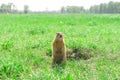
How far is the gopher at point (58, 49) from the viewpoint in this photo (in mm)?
4723

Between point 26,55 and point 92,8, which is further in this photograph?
point 92,8

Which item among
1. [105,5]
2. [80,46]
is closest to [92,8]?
[105,5]

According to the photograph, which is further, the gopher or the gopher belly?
the gopher belly

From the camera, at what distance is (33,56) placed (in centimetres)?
546

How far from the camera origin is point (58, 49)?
188 inches

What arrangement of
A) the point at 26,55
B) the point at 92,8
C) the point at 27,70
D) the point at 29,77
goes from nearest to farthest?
the point at 29,77
the point at 27,70
the point at 26,55
the point at 92,8

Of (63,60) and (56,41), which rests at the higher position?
(56,41)

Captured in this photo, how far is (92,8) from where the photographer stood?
83.8 m

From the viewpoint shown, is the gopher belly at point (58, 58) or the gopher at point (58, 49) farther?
the gopher belly at point (58, 58)

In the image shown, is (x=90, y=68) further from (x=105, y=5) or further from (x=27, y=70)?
(x=105, y=5)

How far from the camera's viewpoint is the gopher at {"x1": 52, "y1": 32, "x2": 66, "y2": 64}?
4723 millimetres

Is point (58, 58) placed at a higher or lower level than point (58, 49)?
lower

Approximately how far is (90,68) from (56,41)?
28.8 inches

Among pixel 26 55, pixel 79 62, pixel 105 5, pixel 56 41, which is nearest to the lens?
pixel 56 41
